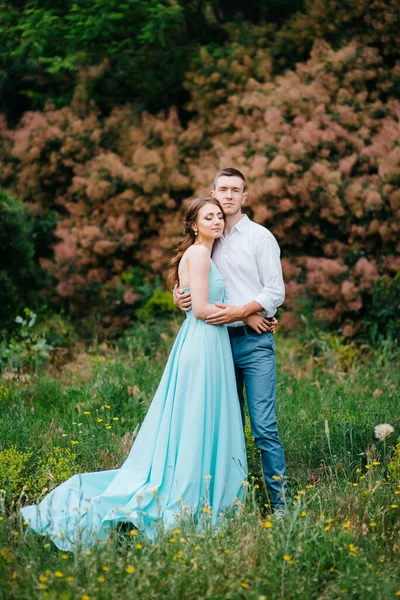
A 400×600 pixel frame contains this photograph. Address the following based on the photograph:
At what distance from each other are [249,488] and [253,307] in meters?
1.12

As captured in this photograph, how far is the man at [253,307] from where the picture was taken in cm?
419

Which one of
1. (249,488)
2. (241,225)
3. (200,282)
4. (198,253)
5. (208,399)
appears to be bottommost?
(249,488)

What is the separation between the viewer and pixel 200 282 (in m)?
4.15

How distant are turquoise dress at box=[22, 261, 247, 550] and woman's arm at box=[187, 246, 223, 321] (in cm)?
10

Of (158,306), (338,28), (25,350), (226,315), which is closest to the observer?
(226,315)

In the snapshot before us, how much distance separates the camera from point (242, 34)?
10.1 m

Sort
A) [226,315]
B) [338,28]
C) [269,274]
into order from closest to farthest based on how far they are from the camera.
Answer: [226,315]
[269,274]
[338,28]

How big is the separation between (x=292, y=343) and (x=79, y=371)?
2392mm

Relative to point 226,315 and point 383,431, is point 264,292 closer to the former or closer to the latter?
point 226,315

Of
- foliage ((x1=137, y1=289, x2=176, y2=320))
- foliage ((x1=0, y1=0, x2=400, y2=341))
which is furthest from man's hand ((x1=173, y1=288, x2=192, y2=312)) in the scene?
foliage ((x1=137, y1=289, x2=176, y2=320))

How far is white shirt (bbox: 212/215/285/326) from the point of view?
4.29 metres

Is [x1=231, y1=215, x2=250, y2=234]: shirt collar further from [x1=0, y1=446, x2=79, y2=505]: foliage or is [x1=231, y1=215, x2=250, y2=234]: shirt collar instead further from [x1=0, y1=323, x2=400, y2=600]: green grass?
[x1=0, y1=446, x2=79, y2=505]: foliage

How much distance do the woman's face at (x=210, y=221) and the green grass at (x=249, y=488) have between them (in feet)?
4.64

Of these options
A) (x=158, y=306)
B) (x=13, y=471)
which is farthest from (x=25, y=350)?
(x=13, y=471)
